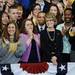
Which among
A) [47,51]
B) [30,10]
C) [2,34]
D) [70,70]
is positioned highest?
[30,10]

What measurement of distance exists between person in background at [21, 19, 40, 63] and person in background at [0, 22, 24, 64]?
0.08 m

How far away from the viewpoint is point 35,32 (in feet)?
11.9

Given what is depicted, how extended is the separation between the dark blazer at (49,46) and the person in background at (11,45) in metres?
0.27

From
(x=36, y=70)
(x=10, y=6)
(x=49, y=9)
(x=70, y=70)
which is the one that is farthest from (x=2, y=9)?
(x=70, y=70)

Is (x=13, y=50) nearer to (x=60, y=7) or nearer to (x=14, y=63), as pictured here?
(x=14, y=63)

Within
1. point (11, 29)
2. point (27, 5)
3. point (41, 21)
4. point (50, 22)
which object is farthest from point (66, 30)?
point (11, 29)

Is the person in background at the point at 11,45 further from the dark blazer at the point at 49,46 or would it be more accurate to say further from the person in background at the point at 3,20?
the dark blazer at the point at 49,46

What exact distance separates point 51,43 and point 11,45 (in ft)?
1.67

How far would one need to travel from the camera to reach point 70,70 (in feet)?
11.5

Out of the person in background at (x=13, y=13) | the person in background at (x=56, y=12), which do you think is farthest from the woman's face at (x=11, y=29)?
the person in background at (x=56, y=12)

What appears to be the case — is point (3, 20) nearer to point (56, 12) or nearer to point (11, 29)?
point (11, 29)

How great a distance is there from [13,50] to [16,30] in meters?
0.26

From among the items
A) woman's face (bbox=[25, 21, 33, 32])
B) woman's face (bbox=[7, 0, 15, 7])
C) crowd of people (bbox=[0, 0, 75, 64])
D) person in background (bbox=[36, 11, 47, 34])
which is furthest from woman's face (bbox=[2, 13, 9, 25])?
person in background (bbox=[36, 11, 47, 34])

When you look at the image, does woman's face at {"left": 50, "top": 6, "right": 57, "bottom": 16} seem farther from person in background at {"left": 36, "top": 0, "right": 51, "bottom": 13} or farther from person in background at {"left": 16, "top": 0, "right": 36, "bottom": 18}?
person in background at {"left": 16, "top": 0, "right": 36, "bottom": 18}
